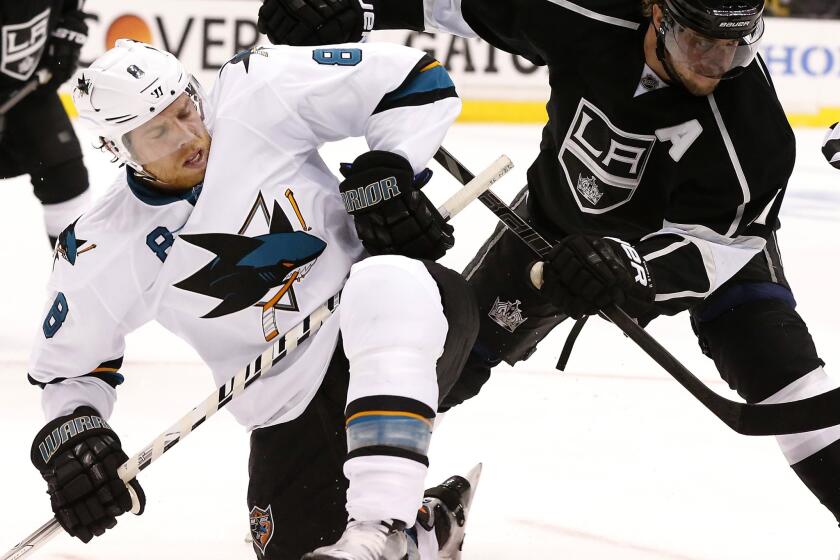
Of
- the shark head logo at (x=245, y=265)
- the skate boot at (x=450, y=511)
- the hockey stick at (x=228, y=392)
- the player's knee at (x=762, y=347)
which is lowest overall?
the skate boot at (x=450, y=511)

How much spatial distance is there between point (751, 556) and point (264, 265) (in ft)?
3.99

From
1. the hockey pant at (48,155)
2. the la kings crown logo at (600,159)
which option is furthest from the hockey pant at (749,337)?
the hockey pant at (48,155)

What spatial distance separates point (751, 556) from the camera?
101 inches

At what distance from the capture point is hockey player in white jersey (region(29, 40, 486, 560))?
77.6 inches

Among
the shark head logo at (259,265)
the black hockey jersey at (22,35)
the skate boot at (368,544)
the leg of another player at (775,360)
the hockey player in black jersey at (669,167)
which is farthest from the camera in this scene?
the black hockey jersey at (22,35)

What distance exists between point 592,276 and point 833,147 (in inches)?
26.8

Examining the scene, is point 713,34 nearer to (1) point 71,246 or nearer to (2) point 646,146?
(2) point 646,146

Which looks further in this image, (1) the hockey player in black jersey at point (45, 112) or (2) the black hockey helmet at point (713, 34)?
(1) the hockey player in black jersey at point (45, 112)

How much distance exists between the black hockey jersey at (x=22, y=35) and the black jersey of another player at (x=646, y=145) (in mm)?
2001

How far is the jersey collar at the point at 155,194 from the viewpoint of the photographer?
2.03 metres

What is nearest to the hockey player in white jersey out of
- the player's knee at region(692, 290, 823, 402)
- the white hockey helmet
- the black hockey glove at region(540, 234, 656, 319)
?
the white hockey helmet

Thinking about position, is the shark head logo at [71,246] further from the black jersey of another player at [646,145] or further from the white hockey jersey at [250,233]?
the black jersey of another player at [646,145]

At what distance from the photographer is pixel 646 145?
2.34 metres

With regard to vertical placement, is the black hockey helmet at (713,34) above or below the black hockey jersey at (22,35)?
above
